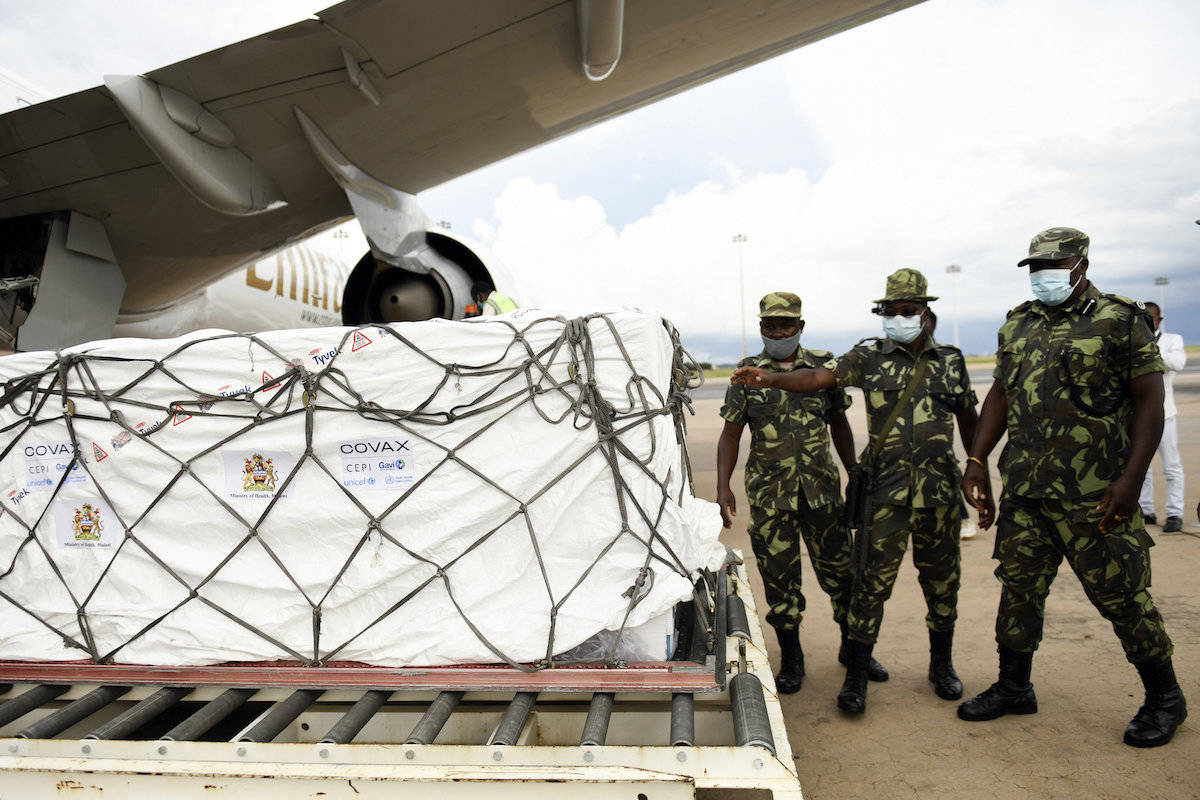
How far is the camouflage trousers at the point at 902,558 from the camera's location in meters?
3.42

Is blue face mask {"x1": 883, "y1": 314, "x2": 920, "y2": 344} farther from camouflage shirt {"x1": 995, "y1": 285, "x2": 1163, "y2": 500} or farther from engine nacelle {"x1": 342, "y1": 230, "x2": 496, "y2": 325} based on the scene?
engine nacelle {"x1": 342, "y1": 230, "x2": 496, "y2": 325}

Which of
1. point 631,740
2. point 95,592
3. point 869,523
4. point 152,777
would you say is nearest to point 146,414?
point 95,592

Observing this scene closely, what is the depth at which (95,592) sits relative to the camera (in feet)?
8.59

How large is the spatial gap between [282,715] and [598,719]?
96cm

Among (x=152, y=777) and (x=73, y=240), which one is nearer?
(x=152, y=777)

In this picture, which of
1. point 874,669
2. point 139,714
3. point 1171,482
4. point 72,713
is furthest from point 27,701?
point 1171,482

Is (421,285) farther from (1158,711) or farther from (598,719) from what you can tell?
(1158,711)

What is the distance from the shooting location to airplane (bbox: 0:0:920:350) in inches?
154

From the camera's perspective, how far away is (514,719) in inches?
82.5

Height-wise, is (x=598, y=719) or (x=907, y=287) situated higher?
(x=907, y=287)

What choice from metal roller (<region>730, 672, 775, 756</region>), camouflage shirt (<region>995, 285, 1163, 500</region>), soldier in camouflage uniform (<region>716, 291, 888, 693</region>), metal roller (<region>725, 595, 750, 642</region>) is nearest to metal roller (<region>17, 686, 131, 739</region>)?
metal roller (<region>730, 672, 775, 756</region>)

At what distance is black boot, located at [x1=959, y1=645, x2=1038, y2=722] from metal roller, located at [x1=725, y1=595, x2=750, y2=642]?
115 centimetres

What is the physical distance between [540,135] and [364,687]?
401 centimetres

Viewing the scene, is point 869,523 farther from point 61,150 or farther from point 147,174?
point 61,150
